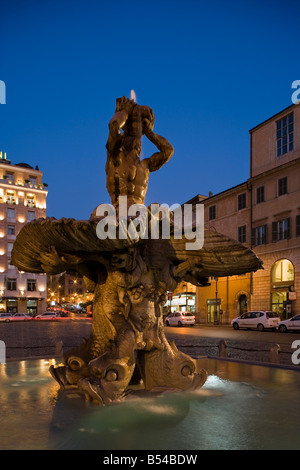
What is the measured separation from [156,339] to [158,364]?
0.29 meters

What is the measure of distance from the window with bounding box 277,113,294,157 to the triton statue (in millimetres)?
26539

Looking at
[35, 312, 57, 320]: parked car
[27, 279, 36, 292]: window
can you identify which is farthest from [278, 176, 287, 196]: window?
[27, 279, 36, 292]: window

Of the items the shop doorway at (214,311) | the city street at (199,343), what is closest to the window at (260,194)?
the shop doorway at (214,311)

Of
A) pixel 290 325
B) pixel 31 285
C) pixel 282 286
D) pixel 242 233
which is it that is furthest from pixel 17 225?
pixel 290 325

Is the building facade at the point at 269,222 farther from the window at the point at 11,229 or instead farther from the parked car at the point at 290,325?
the window at the point at 11,229

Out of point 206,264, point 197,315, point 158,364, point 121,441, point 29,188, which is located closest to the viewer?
point 121,441

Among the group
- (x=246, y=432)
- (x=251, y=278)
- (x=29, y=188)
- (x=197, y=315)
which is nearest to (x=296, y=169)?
(x=251, y=278)

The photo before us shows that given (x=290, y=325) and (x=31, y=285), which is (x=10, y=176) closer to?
(x=31, y=285)

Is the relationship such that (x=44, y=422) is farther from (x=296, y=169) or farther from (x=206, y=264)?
(x=296, y=169)

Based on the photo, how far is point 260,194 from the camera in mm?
31688

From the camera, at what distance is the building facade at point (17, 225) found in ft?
180

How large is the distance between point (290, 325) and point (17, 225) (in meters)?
45.2

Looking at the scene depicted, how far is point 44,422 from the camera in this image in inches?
133
